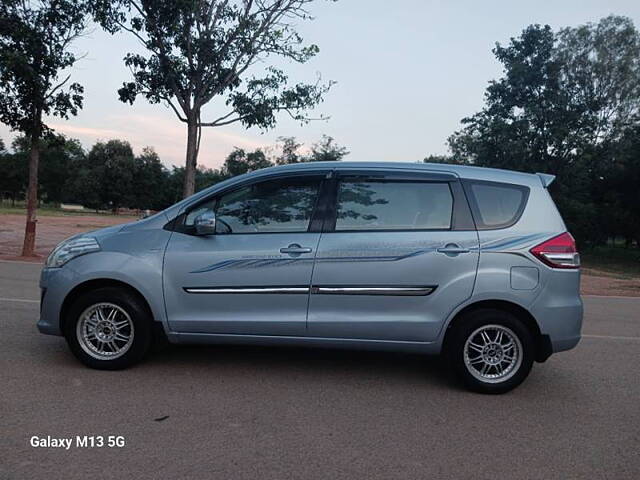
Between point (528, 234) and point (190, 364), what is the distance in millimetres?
3240

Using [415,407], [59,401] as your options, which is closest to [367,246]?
[415,407]

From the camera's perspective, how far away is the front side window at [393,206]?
15.4 feet

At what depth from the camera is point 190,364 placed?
16.8 ft

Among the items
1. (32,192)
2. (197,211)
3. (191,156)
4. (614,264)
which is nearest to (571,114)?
(614,264)

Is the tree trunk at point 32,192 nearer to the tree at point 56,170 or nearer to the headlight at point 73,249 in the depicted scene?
the headlight at point 73,249

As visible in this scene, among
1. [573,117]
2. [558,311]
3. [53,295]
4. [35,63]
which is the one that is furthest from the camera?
[573,117]

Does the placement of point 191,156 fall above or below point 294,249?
above

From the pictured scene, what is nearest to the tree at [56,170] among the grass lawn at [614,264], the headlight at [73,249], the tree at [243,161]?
the tree at [243,161]

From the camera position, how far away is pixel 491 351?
462cm

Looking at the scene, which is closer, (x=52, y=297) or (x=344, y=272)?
(x=344, y=272)

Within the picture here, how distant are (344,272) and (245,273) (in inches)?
33.0

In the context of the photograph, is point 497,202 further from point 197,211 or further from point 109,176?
point 109,176

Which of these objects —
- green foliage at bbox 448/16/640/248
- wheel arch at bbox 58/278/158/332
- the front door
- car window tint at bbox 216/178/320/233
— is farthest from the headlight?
green foliage at bbox 448/16/640/248

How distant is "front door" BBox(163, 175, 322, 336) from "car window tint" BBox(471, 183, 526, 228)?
1.42m
